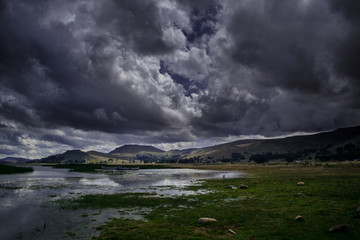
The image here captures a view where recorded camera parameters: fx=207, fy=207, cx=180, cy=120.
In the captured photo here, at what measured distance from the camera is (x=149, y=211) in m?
26.8

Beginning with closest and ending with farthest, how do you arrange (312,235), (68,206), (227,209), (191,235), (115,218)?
(312,235) < (191,235) < (115,218) < (227,209) < (68,206)

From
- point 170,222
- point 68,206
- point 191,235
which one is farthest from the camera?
point 68,206

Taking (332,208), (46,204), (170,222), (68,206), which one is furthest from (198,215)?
(46,204)

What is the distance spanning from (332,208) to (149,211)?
71.4 feet

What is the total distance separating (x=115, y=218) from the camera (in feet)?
76.2

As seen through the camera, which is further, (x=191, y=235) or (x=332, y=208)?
(x=332, y=208)

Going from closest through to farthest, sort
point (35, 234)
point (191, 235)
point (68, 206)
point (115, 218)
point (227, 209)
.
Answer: point (191, 235) < point (35, 234) < point (115, 218) < point (227, 209) < point (68, 206)

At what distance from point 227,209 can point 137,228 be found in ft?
40.2

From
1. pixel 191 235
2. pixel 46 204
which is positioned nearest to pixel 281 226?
pixel 191 235

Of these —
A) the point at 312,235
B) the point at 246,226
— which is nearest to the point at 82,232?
the point at 246,226

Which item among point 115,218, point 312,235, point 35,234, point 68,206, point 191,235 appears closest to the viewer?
point 312,235

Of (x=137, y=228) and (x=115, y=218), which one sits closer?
(x=137, y=228)

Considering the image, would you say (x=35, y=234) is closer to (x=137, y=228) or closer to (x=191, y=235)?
(x=137, y=228)

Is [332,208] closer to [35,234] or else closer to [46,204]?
[35,234]
